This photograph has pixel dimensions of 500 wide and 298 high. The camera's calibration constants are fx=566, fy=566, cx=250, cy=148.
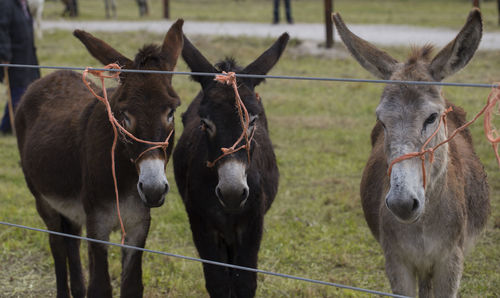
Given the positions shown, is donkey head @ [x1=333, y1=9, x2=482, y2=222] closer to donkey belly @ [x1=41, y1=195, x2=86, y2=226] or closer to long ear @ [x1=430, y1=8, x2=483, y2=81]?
long ear @ [x1=430, y1=8, x2=483, y2=81]

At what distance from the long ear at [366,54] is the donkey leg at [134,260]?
68.7 inches

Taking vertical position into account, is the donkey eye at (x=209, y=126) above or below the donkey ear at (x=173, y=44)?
below

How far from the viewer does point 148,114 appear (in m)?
3.30

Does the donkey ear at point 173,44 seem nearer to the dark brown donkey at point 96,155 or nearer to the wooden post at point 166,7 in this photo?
the dark brown donkey at point 96,155

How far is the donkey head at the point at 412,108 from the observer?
269cm

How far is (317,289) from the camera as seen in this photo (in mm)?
4715

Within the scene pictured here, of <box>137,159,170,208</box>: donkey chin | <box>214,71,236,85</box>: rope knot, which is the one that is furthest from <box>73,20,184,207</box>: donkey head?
<box>214,71,236,85</box>: rope knot

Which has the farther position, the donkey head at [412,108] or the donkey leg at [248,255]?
the donkey leg at [248,255]

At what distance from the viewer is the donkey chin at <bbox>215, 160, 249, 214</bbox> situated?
128 inches

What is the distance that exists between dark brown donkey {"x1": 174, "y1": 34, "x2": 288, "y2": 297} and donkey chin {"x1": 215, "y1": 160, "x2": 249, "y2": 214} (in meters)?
0.10

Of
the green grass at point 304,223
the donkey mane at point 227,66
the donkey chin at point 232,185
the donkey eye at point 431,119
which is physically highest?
the donkey mane at point 227,66

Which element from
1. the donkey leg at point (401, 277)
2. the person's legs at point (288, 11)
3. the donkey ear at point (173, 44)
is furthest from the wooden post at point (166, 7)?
the donkey leg at point (401, 277)

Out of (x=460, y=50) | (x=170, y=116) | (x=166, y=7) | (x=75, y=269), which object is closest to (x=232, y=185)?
(x=170, y=116)

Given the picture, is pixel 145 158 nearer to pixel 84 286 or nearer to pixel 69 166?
pixel 69 166
